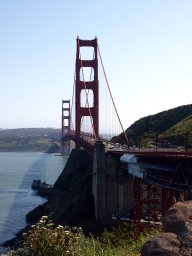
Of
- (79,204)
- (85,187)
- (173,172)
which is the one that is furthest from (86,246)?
(85,187)

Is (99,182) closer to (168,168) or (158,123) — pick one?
(168,168)

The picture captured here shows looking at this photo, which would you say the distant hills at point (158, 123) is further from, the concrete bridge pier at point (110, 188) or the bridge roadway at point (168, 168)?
the bridge roadway at point (168, 168)

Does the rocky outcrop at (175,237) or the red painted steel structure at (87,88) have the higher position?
the red painted steel structure at (87,88)

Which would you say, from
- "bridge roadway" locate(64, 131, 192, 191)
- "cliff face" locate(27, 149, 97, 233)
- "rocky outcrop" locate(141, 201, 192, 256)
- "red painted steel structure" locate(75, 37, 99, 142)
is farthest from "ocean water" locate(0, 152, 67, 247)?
"rocky outcrop" locate(141, 201, 192, 256)

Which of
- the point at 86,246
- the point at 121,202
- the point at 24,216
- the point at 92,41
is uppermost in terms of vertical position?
the point at 92,41

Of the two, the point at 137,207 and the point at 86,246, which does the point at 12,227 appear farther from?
the point at 86,246

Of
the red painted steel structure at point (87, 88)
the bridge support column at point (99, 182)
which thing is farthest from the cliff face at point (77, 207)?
the red painted steel structure at point (87, 88)
